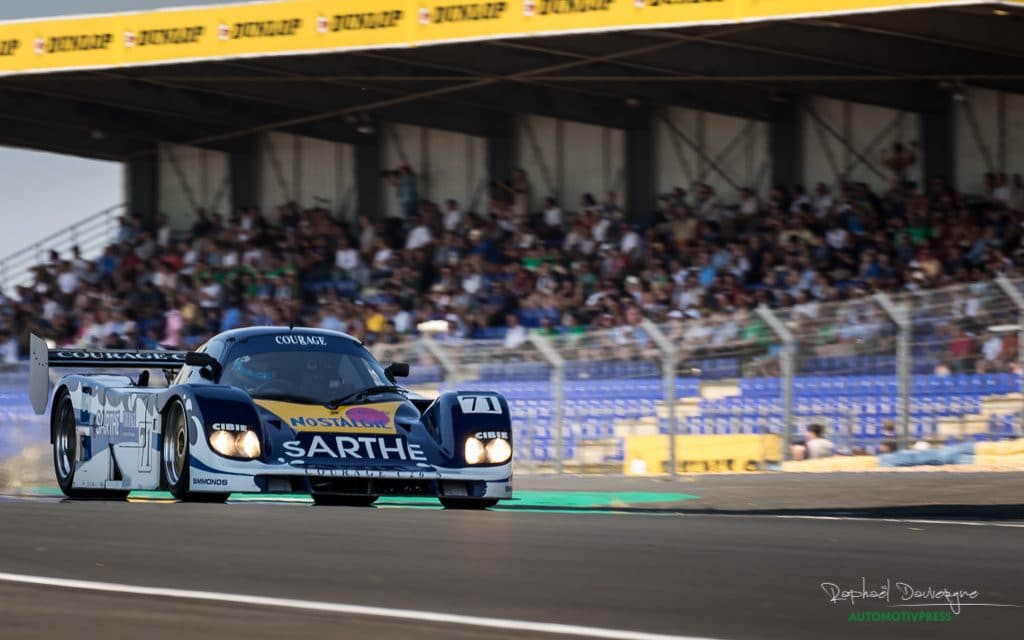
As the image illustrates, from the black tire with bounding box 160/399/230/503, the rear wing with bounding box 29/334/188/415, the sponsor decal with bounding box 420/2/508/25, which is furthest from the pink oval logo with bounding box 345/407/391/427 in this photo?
the sponsor decal with bounding box 420/2/508/25

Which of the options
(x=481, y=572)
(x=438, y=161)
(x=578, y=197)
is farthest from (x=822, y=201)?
(x=481, y=572)

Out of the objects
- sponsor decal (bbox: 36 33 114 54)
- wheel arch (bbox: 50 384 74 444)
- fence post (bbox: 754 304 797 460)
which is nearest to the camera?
wheel arch (bbox: 50 384 74 444)

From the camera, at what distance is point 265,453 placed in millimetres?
10688

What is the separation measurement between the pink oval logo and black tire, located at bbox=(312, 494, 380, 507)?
21.6 inches

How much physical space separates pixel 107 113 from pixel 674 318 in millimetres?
13805

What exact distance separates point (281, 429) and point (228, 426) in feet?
1.20

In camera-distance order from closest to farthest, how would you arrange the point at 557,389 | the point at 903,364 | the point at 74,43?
the point at 903,364 < the point at 557,389 < the point at 74,43

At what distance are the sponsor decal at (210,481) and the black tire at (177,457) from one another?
91mm

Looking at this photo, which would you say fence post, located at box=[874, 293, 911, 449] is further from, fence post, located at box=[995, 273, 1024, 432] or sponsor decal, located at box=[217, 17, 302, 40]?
sponsor decal, located at box=[217, 17, 302, 40]

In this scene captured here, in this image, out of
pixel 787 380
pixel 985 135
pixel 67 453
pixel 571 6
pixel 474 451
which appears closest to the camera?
pixel 474 451

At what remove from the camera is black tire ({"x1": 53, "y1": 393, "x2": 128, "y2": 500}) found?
12609 millimetres

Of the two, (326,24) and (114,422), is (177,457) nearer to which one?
(114,422)

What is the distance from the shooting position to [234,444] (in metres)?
10.6

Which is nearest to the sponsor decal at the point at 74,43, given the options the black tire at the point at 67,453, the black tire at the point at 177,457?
the black tire at the point at 67,453
